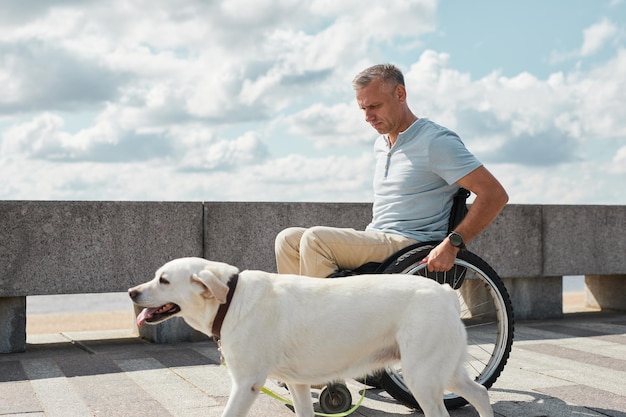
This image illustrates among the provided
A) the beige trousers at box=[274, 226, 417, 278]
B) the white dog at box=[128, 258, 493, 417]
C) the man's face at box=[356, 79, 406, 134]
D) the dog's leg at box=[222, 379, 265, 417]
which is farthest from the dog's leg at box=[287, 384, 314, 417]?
the man's face at box=[356, 79, 406, 134]

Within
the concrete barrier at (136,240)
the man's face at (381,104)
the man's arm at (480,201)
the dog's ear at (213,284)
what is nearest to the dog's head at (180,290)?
the dog's ear at (213,284)

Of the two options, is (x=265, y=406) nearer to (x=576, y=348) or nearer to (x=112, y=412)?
(x=112, y=412)

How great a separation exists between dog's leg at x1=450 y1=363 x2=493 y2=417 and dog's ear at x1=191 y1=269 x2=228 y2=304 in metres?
1.14

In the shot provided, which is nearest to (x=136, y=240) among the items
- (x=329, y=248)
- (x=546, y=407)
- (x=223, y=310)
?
(x=329, y=248)

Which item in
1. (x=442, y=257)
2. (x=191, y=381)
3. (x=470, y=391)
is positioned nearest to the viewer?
(x=470, y=391)

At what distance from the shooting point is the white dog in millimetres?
3102

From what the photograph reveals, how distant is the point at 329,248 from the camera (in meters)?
3.95

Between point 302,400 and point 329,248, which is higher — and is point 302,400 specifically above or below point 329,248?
below

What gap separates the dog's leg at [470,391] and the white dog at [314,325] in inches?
10.1

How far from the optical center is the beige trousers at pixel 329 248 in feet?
12.9

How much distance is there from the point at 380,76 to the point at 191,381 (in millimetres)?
2291

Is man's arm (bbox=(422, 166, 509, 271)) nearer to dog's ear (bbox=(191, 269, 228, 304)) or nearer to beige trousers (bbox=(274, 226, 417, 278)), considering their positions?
beige trousers (bbox=(274, 226, 417, 278))

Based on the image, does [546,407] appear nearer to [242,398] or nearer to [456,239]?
[456,239]

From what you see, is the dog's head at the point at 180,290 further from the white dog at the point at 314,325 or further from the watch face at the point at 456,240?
the watch face at the point at 456,240
